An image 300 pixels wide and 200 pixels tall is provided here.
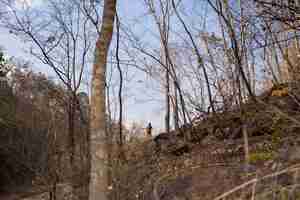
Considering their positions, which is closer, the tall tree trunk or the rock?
the rock

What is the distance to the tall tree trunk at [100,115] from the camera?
4.02 metres

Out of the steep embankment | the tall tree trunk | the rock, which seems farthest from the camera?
the tall tree trunk

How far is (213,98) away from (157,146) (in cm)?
309

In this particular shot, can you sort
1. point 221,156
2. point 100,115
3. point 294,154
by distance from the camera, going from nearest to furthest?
point 294,154
point 100,115
point 221,156

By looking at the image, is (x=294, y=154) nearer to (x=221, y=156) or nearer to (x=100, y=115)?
(x=100, y=115)

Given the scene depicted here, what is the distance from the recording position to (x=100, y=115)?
4156 millimetres

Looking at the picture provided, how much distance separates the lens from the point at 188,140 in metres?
8.82

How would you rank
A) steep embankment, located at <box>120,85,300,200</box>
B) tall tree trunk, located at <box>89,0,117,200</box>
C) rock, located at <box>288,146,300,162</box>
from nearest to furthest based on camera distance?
rock, located at <box>288,146,300,162</box>, steep embankment, located at <box>120,85,300,200</box>, tall tree trunk, located at <box>89,0,117,200</box>

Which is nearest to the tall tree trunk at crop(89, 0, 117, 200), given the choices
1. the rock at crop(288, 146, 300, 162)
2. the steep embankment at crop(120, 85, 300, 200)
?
the steep embankment at crop(120, 85, 300, 200)

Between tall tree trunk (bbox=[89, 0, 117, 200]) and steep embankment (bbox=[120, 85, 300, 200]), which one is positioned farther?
tall tree trunk (bbox=[89, 0, 117, 200])

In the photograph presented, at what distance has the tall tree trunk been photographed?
13.2 ft

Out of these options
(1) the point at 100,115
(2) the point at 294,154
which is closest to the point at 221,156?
(1) the point at 100,115

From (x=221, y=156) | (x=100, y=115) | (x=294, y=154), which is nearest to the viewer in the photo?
(x=294, y=154)

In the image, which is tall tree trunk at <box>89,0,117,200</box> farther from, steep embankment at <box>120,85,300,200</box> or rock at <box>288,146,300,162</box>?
rock at <box>288,146,300,162</box>
